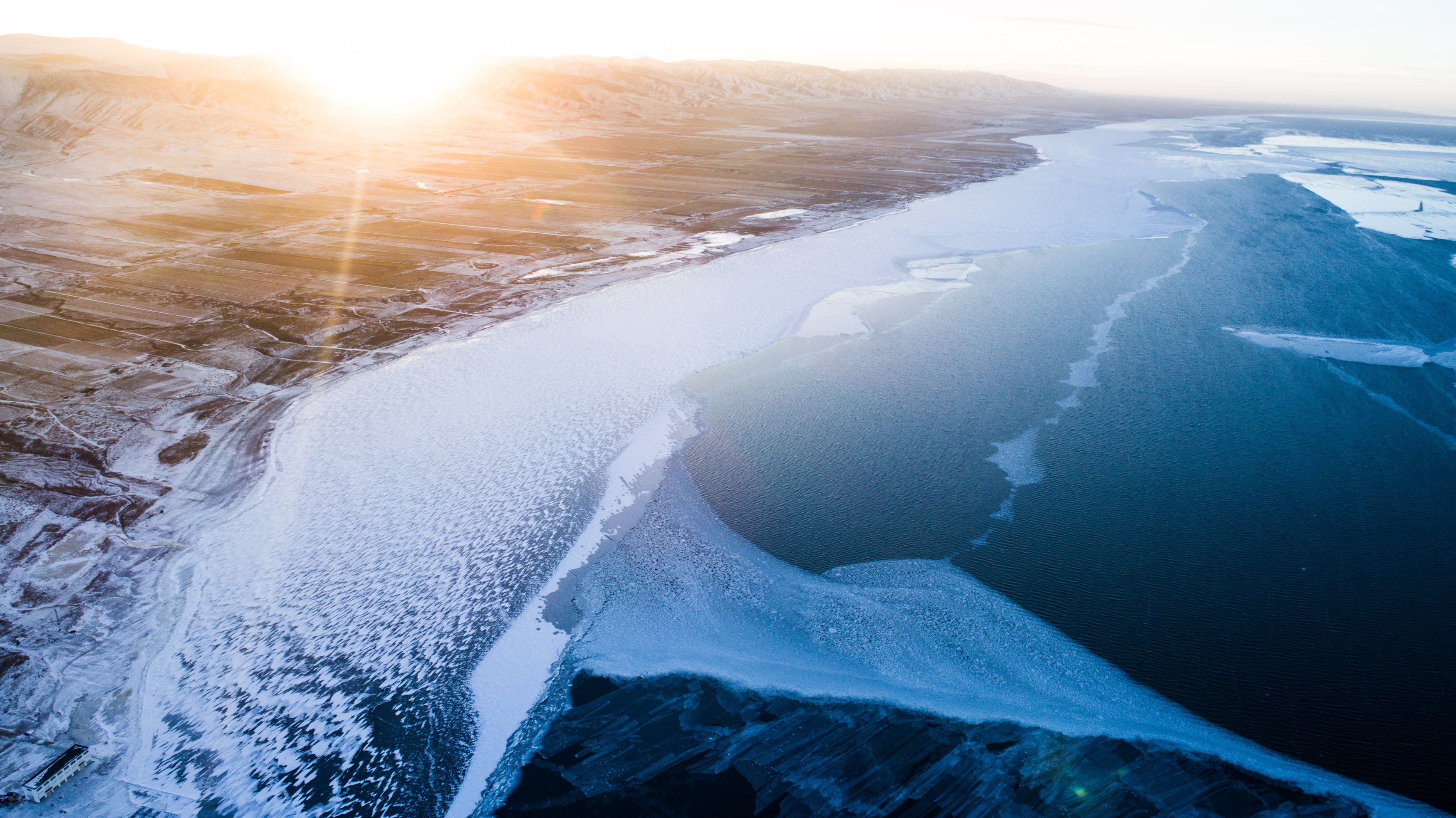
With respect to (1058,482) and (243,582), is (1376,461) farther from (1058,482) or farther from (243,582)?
(243,582)

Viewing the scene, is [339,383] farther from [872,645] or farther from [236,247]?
[236,247]

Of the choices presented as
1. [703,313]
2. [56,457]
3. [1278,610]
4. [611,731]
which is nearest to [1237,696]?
[1278,610]

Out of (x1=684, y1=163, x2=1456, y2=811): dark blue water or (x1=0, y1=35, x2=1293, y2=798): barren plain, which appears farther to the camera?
(x1=0, y1=35, x2=1293, y2=798): barren plain

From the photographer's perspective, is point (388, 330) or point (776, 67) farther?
point (776, 67)

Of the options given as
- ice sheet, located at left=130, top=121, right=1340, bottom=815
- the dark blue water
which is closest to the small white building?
ice sheet, located at left=130, top=121, right=1340, bottom=815

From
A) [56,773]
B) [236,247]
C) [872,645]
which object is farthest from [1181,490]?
[236,247]

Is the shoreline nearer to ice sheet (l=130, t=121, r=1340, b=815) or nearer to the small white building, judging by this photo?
ice sheet (l=130, t=121, r=1340, b=815)
